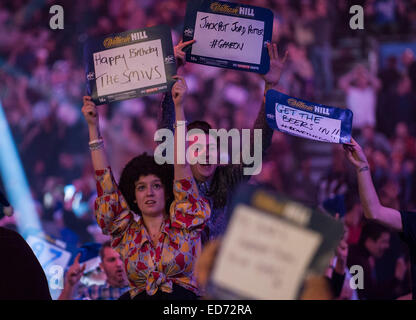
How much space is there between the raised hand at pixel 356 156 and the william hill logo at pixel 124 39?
3.34ft

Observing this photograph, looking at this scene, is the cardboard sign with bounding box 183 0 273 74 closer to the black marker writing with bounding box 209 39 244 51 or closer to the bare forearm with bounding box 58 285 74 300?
the black marker writing with bounding box 209 39 244 51

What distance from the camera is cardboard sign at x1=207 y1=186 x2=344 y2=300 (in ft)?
4.35

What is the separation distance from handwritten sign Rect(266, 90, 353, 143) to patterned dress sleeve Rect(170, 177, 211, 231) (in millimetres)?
519

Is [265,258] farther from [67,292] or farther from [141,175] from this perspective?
[67,292]

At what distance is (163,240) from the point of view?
2.37 metres

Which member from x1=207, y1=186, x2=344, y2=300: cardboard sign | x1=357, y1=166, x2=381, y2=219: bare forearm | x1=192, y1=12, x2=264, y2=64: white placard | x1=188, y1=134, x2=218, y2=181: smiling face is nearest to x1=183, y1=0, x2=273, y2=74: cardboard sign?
x1=192, y1=12, x2=264, y2=64: white placard

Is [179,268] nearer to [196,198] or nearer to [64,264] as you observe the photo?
[196,198]

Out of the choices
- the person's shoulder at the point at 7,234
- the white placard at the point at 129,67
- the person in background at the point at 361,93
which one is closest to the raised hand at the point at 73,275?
the white placard at the point at 129,67

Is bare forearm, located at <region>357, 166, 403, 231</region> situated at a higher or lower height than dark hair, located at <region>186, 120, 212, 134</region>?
lower

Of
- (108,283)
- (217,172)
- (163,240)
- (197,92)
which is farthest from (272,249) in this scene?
(197,92)

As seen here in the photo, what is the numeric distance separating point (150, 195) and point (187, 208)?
20cm
